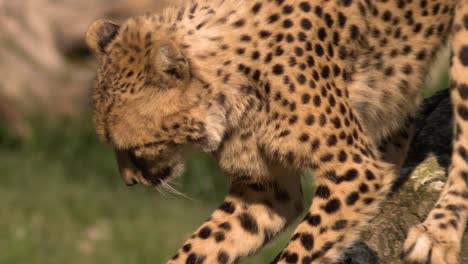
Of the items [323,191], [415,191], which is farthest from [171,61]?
[415,191]

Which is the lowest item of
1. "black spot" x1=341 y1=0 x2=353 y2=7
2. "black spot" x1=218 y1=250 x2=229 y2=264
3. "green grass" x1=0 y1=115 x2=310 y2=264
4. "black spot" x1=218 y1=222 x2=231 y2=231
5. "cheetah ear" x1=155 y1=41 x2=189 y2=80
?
"green grass" x1=0 y1=115 x2=310 y2=264

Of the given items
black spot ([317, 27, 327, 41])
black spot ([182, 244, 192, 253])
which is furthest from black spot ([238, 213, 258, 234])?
black spot ([317, 27, 327, 41])

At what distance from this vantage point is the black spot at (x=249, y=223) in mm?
4949

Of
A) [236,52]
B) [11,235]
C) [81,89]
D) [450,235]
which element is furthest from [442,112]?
[81,89]

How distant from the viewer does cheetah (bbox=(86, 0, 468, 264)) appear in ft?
14.5

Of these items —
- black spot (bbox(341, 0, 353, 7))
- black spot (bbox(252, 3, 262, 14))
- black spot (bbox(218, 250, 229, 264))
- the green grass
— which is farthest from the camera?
the green grass

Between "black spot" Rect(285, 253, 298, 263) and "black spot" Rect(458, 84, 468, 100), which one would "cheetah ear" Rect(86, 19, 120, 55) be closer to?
"black spot" Rect(285, 253, 298, 263)

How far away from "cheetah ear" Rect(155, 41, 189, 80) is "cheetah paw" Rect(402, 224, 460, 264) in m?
1.16

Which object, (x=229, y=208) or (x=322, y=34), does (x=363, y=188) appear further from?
(x=229, y=208)

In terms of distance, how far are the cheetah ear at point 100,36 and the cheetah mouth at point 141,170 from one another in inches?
18.0

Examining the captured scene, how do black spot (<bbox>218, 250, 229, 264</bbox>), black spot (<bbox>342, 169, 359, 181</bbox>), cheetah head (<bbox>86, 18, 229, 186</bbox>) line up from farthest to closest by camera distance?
black spot (<bbox>218, 250, 229, 264</bbox>) → cheetah head (<bbox>86, 18, 229, 186</bbox>) → black spot (<bbox>342, 169, 359, 181</bbox>)

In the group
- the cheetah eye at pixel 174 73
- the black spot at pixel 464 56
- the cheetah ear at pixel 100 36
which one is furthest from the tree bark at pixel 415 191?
the cheetah ear at pixel 100 36

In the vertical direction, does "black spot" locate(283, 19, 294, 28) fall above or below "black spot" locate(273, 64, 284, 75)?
above

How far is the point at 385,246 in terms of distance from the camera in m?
4.59
